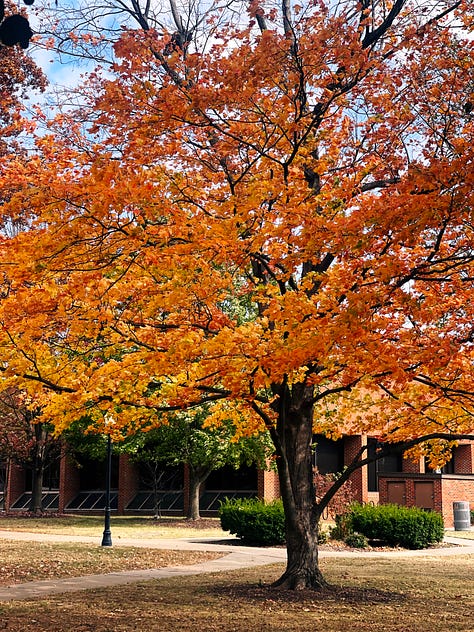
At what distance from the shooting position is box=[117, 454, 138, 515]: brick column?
40.9m

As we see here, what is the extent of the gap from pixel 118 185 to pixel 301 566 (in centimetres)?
718

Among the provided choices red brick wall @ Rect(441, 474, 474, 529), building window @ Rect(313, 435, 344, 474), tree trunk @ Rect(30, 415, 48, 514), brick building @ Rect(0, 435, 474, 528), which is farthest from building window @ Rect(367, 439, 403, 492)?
tree trunk @ Rect(30, 415, 48, 514)

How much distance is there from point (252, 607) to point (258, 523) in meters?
12.2

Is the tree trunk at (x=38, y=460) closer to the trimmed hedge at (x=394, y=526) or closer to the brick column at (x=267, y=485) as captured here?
the brick column at (x=267, y=485)

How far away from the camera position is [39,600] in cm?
1112

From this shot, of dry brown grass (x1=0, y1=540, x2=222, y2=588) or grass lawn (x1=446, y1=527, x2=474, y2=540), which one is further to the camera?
grass lawn (x1=446, y1=527, x2=474, y2=540)

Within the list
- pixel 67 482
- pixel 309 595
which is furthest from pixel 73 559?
pixel 67 482

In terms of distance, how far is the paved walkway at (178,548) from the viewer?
1261cm

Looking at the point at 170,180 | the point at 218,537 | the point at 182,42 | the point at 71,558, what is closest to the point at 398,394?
the point at 170,180

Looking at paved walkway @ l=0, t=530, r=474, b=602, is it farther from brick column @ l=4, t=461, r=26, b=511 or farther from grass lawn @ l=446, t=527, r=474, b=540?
brick column @ l=4, t=461, r=26, b=511

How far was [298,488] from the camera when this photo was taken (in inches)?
495

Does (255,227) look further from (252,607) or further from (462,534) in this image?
(462,534)

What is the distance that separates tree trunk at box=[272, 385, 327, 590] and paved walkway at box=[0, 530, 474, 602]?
11.1 feet

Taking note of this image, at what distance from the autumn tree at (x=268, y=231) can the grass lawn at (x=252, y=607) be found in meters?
1.19
